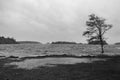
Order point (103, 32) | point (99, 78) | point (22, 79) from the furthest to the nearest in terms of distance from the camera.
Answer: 1. point (103, 32)
2. point (22, 79)
3. point (99, 78)

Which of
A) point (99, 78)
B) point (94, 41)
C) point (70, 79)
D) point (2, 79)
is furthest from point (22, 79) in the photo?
point (94, 41)

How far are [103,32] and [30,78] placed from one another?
4362 centimetres

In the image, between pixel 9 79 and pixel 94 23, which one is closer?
pixel 9 79

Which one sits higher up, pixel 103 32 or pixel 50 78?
pixel 103 32

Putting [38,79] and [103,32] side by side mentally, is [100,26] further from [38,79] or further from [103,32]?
[38,79]

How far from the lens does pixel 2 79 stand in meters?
17.6

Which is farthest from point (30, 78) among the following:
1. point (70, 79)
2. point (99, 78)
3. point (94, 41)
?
point (94, 41)

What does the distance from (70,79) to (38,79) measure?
2.99m

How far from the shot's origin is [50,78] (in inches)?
678

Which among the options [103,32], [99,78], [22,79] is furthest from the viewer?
[103,32]

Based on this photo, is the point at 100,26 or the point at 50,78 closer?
the point at 50,78

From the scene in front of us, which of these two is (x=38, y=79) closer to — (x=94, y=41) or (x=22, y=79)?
(x=22, y=79)

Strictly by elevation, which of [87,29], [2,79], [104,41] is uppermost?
[87,29]

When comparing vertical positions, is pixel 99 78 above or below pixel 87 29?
below
